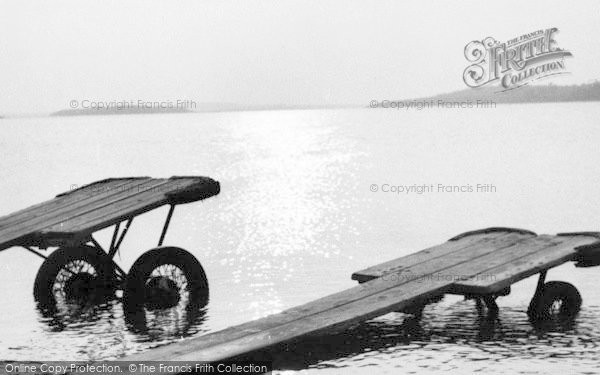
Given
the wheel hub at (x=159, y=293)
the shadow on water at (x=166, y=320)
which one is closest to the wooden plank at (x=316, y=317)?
the shadow on water at (x=166, y=320)

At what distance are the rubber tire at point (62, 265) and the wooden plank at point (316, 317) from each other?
160 inches

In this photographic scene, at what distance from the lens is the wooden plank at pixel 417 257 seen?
35.7ft

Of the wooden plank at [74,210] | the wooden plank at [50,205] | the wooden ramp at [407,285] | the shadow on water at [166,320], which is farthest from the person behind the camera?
the wooden plank at [50,205]

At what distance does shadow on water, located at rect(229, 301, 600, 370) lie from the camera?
965 centimetres

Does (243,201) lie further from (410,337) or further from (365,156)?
(365,156)

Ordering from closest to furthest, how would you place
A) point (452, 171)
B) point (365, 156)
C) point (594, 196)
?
point (594, 196), point (452, 171), point (365, 156)

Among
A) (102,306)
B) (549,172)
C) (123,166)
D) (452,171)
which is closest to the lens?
(102,306)

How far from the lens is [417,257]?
11570 mm

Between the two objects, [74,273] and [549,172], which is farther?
[549,172]

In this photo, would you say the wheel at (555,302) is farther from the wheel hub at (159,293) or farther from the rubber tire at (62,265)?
the rubber tire at (62,265)

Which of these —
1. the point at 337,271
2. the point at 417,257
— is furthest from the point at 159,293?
the point at 337,271

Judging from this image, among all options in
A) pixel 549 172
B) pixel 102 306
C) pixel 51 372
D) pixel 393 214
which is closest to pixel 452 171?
pixel 549 172

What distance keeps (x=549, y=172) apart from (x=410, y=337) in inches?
1813

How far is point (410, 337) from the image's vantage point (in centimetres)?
1046
